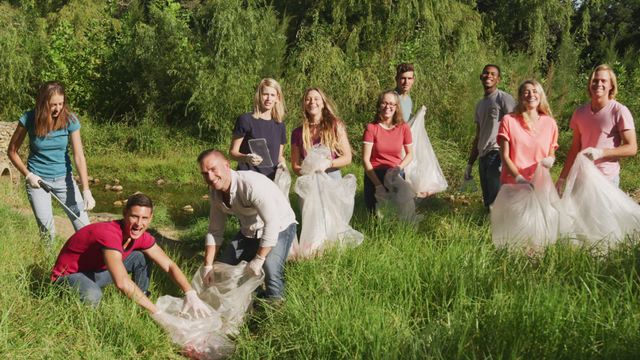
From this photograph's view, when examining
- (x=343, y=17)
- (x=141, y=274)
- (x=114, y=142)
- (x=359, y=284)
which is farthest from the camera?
(x=343, y=17)

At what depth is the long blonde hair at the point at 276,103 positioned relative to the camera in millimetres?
4242

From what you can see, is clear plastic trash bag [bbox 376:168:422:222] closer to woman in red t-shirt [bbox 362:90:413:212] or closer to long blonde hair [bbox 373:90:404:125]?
woman in red t-shirt [bbox 362:90:413:212]

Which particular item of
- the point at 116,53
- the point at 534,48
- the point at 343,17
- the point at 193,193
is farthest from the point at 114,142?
the point at 534,48

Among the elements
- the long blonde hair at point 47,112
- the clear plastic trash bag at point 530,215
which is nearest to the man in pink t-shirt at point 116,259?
the long blonde hair at point 47,112

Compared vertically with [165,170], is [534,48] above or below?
above

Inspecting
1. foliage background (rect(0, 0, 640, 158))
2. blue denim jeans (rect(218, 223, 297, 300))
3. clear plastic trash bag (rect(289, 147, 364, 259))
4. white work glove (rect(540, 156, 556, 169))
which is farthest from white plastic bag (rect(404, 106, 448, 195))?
foliage background (rect(0, 0, 640, 158))

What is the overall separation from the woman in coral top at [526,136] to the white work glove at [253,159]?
61.8 inches

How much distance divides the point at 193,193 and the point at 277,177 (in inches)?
160

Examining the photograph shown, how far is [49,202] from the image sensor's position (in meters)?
4.03

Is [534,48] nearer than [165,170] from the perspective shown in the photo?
No

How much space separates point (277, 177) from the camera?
14.1 feet

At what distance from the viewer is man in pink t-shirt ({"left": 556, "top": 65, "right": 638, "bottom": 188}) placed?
149 inches

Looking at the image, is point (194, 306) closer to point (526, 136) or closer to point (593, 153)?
point (526, 136)

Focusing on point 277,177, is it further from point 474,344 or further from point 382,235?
point 474,344
